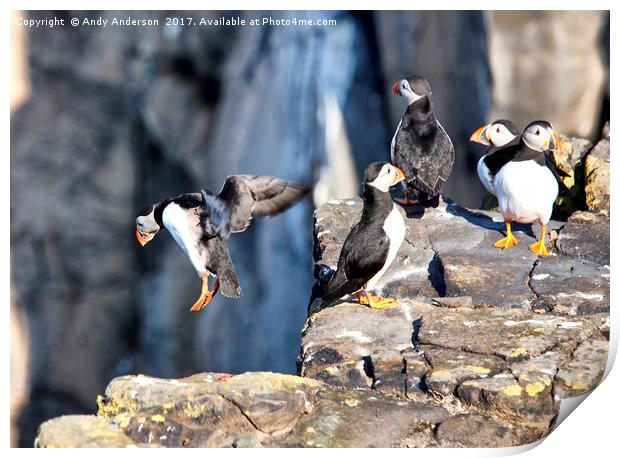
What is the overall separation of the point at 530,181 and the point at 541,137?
19 centimetres

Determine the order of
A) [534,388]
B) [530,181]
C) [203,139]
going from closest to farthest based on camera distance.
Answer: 1. [534,388]
2. [530,181]
3. [203,139]

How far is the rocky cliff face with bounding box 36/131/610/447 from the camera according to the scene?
11.4 feet

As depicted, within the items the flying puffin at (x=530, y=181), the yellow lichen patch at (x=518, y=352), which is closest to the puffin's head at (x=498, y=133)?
the flying puffin at (x=530, y=181)

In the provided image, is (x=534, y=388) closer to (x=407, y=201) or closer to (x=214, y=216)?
(x=214, y=216)

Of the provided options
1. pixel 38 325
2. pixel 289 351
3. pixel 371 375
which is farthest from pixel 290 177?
pixel 371 375

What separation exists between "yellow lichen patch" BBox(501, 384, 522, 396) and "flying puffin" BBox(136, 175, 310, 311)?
1116 millimetres

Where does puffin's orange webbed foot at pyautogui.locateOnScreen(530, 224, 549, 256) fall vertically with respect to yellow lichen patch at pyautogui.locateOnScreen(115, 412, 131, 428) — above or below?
above


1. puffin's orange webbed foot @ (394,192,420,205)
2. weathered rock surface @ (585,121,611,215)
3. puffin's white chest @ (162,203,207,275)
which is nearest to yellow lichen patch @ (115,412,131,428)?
puffin's white chest @ (162,203,207,275)

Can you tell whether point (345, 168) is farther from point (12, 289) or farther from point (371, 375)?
point (371, 375)

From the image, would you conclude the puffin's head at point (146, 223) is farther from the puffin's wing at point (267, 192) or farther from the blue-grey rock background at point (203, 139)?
the blue-grey rock background at point (203, 139)

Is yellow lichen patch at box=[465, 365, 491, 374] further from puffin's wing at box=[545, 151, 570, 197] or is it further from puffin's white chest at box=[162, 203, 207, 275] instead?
puffin's wing at box=[545, 151, 570, 197]

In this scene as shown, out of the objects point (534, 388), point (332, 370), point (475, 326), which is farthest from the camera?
point (475, 326)

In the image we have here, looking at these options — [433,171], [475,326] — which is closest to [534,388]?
[475,326]

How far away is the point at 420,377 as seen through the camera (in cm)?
368
